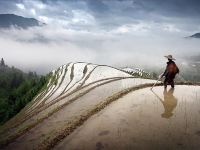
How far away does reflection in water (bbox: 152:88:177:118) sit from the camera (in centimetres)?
1437

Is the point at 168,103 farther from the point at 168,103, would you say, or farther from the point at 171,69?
the point at 171,69

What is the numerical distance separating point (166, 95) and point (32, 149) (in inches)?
372

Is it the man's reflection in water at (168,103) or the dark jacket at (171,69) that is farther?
the dark jacket at (171,69)

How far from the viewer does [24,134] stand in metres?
15.1

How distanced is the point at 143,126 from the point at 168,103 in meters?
4.01

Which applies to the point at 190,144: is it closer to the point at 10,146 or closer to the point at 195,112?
the point at 195,112

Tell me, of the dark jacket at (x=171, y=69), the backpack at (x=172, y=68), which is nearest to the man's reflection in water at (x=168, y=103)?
the dark jacket at (x=171, y=69)

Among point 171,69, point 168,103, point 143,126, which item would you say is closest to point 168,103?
point 168,103

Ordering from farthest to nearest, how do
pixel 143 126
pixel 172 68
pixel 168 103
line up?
pixel 172 68 < pixel 168 103 < pixel 143 126

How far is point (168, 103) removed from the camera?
1628 cm

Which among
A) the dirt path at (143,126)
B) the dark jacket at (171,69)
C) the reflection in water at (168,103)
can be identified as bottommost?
the dirt path at (143,126)

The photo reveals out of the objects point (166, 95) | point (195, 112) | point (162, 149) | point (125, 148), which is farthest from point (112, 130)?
point (166, 95)

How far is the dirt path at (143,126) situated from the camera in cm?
1120

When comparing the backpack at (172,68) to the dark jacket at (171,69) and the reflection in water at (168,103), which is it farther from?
the reflection in water at (168,103)
